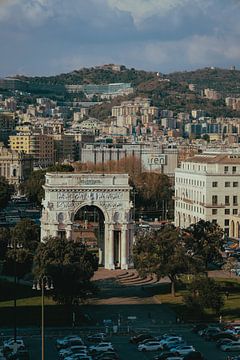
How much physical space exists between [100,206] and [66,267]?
1342 centimetres

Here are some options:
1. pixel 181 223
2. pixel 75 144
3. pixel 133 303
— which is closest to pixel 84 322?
pixel 133 303

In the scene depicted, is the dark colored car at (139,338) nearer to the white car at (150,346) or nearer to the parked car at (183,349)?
the white car at (150,346)

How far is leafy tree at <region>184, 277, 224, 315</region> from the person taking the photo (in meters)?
41.6

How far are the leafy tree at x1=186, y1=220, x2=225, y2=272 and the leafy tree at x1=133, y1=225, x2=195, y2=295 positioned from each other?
10.3ft

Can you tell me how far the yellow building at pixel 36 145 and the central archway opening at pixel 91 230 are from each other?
68.2 metres

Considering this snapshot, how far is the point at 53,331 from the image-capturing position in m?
39.4

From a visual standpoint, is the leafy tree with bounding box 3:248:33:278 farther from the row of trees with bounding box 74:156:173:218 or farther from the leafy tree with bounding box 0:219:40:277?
the row of trees with bounding box 74:156:173:218

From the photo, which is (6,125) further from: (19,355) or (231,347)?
(19,355)

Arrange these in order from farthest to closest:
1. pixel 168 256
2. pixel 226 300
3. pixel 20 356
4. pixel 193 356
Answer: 1. pixel 168 256
2. pixel 226 300
3. pixel 193 356
4. pixel 20 356

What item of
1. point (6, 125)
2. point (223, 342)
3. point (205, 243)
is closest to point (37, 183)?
point (205, 243)

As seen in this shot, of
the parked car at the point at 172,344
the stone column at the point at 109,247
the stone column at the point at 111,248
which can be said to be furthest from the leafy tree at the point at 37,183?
the parked car at the point at 172,344

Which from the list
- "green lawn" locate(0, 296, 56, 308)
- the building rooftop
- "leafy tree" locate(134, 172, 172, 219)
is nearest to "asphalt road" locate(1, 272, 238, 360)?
"green lawn" locate(0, 296, 56, 308)

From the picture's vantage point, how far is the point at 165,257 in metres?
47.7

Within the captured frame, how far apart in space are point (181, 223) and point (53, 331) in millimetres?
42265
